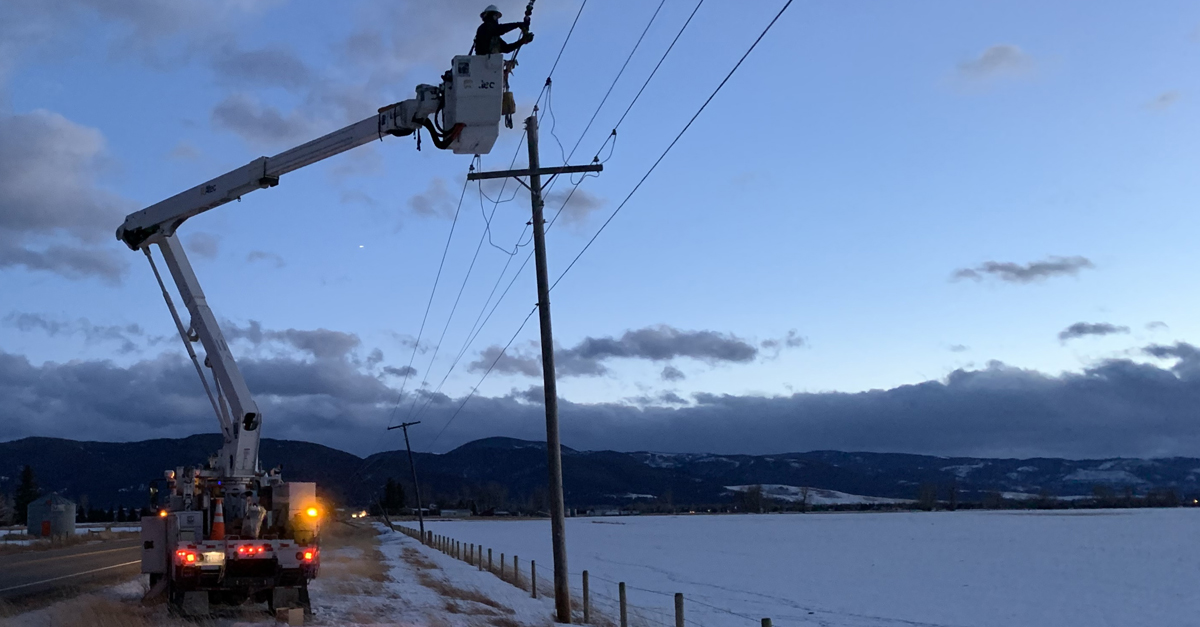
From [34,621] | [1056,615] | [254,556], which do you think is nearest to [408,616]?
[254,556]

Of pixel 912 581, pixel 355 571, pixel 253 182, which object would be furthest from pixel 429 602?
pixel 912 581

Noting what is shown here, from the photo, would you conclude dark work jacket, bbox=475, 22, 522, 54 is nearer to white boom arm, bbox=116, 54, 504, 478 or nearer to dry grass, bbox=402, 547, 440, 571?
white boom arm, bbox=116, 54, 504, 478

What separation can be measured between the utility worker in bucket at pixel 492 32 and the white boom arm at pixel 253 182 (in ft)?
0.50

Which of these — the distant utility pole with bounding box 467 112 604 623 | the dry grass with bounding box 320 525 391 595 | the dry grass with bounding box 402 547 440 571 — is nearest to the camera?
the distant utility pole with bounding box 467 112 604 623

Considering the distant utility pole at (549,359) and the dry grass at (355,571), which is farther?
the dry grass at (355,571)

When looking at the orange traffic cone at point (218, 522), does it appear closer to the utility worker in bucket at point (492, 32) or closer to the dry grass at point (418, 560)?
the utility worker in bucket at point (492, 32)

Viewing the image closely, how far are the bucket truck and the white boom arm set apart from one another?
2cm

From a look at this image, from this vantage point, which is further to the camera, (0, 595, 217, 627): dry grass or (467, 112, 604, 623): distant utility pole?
(467, 112, 604, 623): distant utility pole

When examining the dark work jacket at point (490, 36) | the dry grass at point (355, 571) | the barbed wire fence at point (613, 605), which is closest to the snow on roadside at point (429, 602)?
the dry grass at point (355, 571)

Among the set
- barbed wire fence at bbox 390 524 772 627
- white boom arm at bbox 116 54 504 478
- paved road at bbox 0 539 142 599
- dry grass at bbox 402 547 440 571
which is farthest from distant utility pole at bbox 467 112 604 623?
Answer: dry grass at bbox 402 547 440 571

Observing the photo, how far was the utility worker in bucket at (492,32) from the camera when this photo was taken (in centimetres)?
1471

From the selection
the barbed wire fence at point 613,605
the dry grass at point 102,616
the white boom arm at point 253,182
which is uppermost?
the white boom arm at point 253,182

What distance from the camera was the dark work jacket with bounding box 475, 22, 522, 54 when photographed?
48.3 feet

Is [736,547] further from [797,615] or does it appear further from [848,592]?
[797,615]
